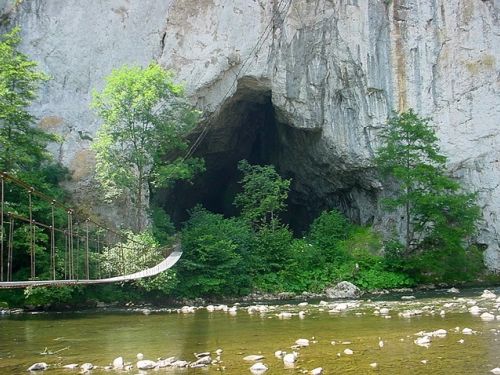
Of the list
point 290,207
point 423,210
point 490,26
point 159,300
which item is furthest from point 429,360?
point 290,207

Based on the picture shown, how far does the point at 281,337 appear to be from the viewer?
820 cm

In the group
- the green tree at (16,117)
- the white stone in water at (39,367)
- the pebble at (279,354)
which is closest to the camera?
the white stone in water at (39,367)

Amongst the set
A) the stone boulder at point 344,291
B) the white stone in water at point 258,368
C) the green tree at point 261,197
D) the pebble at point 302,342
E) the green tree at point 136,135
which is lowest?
the white stone in water at point 258,368

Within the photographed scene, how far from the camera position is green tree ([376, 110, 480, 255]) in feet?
58.1

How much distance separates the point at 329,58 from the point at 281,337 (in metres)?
15.1

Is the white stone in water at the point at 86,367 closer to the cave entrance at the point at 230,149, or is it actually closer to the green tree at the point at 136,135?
the green tree at the point at 136,135

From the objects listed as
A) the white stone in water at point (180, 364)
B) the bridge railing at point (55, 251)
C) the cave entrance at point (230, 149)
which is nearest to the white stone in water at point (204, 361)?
the white stone in water at point (180, 364)

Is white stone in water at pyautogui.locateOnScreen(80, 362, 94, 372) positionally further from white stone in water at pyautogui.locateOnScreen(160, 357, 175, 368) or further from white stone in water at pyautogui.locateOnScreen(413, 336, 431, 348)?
white stone in water at pyautogui.locateOnScreen(413, 336, 431, 348)

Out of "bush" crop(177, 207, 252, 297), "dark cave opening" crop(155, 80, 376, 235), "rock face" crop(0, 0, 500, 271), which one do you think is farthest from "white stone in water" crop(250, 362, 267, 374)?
"rock face" crop(0, 0, 500, 271)

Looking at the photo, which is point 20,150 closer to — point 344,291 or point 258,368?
point 344,291

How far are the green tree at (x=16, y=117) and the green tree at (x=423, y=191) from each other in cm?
1120

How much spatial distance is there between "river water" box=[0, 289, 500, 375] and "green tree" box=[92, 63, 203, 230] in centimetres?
511

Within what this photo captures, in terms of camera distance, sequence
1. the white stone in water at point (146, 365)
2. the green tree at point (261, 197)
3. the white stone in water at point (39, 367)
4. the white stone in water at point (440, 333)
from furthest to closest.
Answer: the green tree at point (261, 197)
the white stone in water at point (440, 333)
the white stone in water at point (39, 367)
the white stone in water at point (146, 365)

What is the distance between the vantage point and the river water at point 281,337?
6.15 metres
